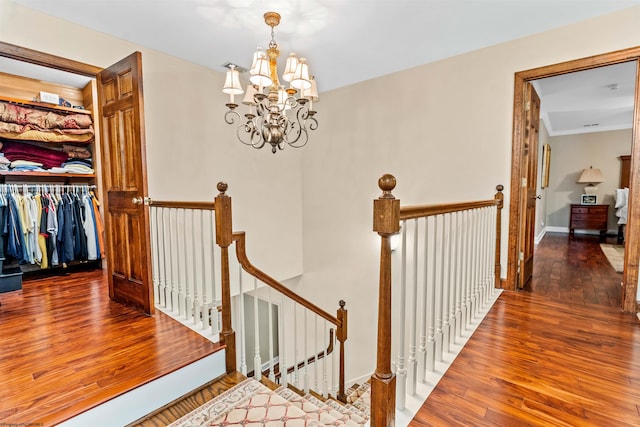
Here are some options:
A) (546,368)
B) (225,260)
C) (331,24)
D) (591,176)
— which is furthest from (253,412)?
(591,176)

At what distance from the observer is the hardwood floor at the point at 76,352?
1645 mm

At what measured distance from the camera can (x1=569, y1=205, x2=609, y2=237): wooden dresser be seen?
21.5 feet

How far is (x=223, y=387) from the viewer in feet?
6.93

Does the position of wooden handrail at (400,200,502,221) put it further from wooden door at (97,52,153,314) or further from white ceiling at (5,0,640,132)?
wooden door at (97,52,153,314)

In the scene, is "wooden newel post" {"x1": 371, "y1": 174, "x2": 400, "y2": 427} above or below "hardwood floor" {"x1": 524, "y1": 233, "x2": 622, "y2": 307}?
above

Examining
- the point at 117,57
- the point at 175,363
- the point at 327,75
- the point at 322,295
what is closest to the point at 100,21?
the point at 117,57

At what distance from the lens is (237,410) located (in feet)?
6.05

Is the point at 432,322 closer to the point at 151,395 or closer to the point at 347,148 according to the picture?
the point at 151,395

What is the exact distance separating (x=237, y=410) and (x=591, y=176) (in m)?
8.28

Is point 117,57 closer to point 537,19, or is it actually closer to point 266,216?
point 266,216

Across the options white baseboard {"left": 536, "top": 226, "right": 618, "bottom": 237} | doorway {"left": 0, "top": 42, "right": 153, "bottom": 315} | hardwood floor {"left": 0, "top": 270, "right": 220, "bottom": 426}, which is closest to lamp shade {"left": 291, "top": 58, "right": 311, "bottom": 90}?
doorway {"left": 0, "top": 42, "right": 153, "bottom": 315}

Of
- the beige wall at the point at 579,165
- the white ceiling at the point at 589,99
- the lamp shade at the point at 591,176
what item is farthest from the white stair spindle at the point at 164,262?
the beige wall at the point at 579,165

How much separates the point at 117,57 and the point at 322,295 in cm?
386

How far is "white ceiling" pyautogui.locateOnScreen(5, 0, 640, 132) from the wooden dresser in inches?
220
